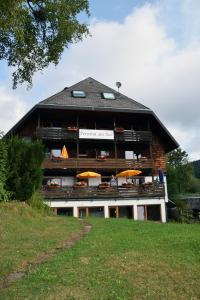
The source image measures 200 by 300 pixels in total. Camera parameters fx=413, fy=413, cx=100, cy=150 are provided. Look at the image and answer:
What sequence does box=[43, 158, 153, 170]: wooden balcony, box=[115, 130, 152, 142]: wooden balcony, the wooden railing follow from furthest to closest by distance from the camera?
1. box=[115, 130, 152, 142]: wooden balcony
2. box=[43, 158, 153, 170]: wooden balcony
3. the wooden railing

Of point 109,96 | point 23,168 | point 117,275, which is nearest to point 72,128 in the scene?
point 109,96

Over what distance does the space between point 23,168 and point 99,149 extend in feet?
59.7

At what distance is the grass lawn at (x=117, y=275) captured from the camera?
663 cm

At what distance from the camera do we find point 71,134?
34.8 meters

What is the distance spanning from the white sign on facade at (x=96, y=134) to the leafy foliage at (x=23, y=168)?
14.4m

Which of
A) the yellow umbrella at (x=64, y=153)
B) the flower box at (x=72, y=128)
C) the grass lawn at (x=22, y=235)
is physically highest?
the flower box at (x=72, y=128)

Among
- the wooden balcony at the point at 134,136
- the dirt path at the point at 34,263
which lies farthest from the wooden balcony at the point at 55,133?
the dirt path at the point at 34,263

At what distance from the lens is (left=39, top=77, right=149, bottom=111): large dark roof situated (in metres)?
34.8

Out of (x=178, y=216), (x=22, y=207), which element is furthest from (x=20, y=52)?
(x=178, y=216)

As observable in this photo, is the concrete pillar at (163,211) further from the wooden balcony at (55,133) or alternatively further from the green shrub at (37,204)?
the green shrub at (37,204)

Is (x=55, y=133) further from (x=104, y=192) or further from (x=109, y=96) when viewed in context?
(x=109, y=96)

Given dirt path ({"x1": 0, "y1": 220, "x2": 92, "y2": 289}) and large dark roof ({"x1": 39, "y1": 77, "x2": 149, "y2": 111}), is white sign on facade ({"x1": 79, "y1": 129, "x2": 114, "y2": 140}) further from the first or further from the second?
dirt path ({"x1": 0, "y1": 220, "x2": 92, "y2": 289})

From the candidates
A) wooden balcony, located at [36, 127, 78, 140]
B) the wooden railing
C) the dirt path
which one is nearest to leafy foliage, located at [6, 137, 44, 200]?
the dirt path

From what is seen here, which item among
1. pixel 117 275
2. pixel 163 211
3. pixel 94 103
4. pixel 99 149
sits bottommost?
pixel 117 275
